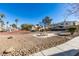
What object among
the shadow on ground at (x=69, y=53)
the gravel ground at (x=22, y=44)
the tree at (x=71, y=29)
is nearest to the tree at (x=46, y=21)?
the gravel ground at (x=22, y=44)

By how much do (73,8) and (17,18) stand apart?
1132mm

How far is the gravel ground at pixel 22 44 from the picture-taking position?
164 inches

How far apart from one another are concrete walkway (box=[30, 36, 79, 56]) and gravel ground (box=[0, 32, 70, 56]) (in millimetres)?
91

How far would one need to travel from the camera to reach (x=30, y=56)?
4.14 m

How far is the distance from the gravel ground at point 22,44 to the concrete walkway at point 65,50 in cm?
9

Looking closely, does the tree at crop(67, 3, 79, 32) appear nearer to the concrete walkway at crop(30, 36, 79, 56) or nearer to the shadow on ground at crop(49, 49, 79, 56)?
the concrete walkway at crop(30, 36, 79, 56)

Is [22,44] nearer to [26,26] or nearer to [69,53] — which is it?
[26,26]

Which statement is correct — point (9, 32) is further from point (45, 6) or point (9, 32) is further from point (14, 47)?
point (45, 6)

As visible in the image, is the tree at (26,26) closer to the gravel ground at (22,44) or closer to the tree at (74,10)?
the gravel ground at (22,44)

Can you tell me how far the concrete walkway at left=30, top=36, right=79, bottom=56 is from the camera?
13.6 ft

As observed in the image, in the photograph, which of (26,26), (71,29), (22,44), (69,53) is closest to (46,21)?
(26,26)

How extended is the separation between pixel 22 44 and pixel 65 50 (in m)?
0.86

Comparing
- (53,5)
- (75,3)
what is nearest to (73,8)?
(75,3)

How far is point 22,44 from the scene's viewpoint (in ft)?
13.9
